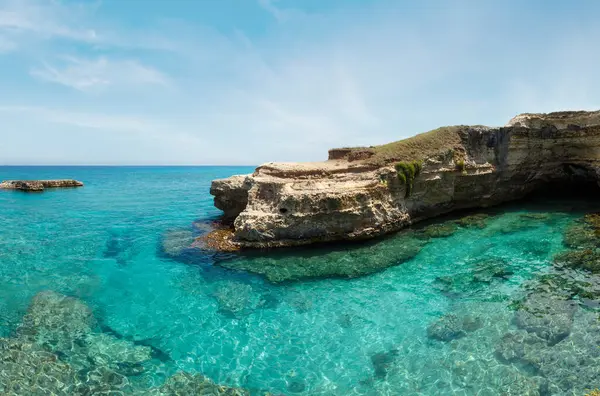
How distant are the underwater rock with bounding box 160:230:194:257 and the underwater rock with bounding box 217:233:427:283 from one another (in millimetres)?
4091

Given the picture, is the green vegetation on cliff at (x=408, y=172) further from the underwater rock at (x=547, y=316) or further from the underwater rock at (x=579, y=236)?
the underwater rock at (x=547, y=316)

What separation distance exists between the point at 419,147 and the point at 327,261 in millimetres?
12556

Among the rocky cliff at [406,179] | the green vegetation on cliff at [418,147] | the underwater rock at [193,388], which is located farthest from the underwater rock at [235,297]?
the green vegetation on cliff at [418,147]

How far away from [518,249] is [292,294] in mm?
13237

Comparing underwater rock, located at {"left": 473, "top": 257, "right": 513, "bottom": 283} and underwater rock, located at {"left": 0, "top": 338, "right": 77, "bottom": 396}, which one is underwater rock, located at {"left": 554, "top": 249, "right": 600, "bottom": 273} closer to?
underwater rock, located at {"left": 473, "top": 257, "right": 513, "bottom": 283}

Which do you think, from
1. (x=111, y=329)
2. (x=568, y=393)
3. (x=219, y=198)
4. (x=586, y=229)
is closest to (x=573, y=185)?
(x=586, y=229)

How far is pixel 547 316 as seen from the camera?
12.0m

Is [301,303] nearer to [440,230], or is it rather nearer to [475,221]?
[440,230]

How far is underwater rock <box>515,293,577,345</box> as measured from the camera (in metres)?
11.1

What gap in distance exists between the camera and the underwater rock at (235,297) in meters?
13.6

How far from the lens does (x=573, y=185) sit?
105ft

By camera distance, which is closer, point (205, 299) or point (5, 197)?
point (205, 299)

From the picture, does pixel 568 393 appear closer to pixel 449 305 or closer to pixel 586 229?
pixel 449 305

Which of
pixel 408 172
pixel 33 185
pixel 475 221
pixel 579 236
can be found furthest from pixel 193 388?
pixel 33 185
